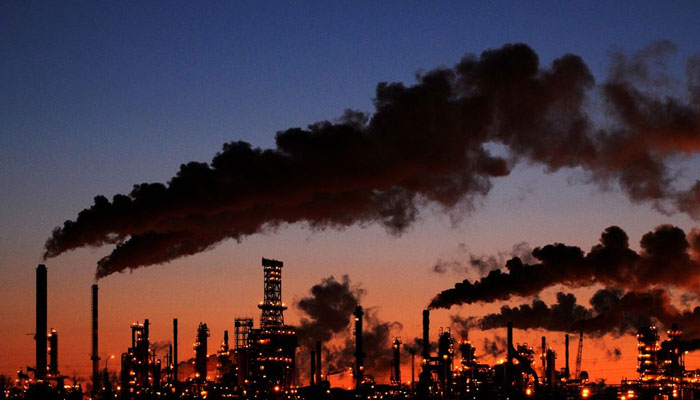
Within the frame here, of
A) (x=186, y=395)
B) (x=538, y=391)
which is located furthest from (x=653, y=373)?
(x=186, y=395)

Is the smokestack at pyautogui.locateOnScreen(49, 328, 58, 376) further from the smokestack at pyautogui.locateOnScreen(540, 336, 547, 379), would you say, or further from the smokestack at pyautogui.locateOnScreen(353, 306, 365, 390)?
the smokestack at pyautogui.locateOnScreen(540, 336, 547, 379)

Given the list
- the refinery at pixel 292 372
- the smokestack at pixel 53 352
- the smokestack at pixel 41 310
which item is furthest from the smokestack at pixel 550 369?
the smokestack at pixel 41 310

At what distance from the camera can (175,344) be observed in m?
167

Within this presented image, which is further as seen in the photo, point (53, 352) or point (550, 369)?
point (550, 369)

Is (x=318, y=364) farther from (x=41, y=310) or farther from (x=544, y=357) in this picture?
(x=41, y=310)

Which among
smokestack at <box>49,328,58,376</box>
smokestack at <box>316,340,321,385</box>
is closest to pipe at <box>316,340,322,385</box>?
smokestack at <box>316,340,321,385</box>

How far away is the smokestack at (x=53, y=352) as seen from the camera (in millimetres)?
112562

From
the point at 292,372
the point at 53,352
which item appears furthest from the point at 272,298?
the point at 53,352

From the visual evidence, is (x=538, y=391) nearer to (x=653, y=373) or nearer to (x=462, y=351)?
(x=462, y=351)

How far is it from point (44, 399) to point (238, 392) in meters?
64.5

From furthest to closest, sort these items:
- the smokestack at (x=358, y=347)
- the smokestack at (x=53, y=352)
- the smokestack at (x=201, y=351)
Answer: the smokestack at (x=201, y=351), the smokestack at (x=358, y=347), the smokestack at (x=53, y=352)

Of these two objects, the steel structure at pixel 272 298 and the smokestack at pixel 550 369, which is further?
the steel structure at pixel 272 298

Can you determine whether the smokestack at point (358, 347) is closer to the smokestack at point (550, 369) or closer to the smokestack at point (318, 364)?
the smokestack at point (318, 364)

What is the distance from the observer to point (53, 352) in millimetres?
113188
